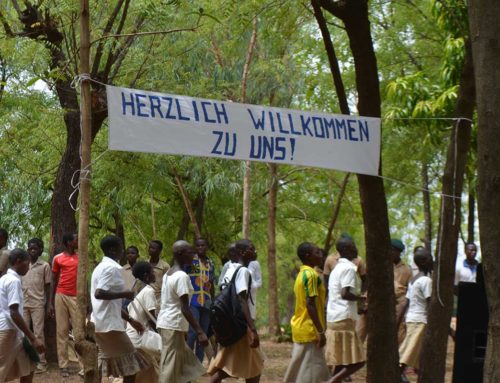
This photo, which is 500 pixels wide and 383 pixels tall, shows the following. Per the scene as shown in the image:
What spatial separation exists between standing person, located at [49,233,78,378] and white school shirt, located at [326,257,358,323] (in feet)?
12.8

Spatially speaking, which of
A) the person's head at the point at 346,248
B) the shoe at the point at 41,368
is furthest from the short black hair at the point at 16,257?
the shoe at the point at 41,368

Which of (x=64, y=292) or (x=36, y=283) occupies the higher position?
(x=36, y=283)

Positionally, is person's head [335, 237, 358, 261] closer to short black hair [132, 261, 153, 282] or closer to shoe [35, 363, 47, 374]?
short black hair [132, 261, 153, 282]

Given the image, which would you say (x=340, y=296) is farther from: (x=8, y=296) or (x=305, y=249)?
(x=8, y=296)

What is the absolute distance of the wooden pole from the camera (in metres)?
8.69

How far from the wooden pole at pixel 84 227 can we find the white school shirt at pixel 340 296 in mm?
3313

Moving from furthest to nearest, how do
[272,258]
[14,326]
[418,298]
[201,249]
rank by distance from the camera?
[272,258], [201,249], [418,298], [14,326]

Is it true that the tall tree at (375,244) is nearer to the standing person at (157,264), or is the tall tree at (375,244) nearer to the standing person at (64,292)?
the standing person at (157,264)

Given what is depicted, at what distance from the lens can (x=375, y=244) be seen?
9992mm

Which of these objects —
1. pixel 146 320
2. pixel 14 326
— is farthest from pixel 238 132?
pixel 14 326

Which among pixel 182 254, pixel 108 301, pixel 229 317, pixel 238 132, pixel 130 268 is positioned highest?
pixel 238 132

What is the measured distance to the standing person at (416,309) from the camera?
13.1 m

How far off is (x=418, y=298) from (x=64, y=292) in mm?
4556

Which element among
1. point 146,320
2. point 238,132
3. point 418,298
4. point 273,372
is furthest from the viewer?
point 273,372
